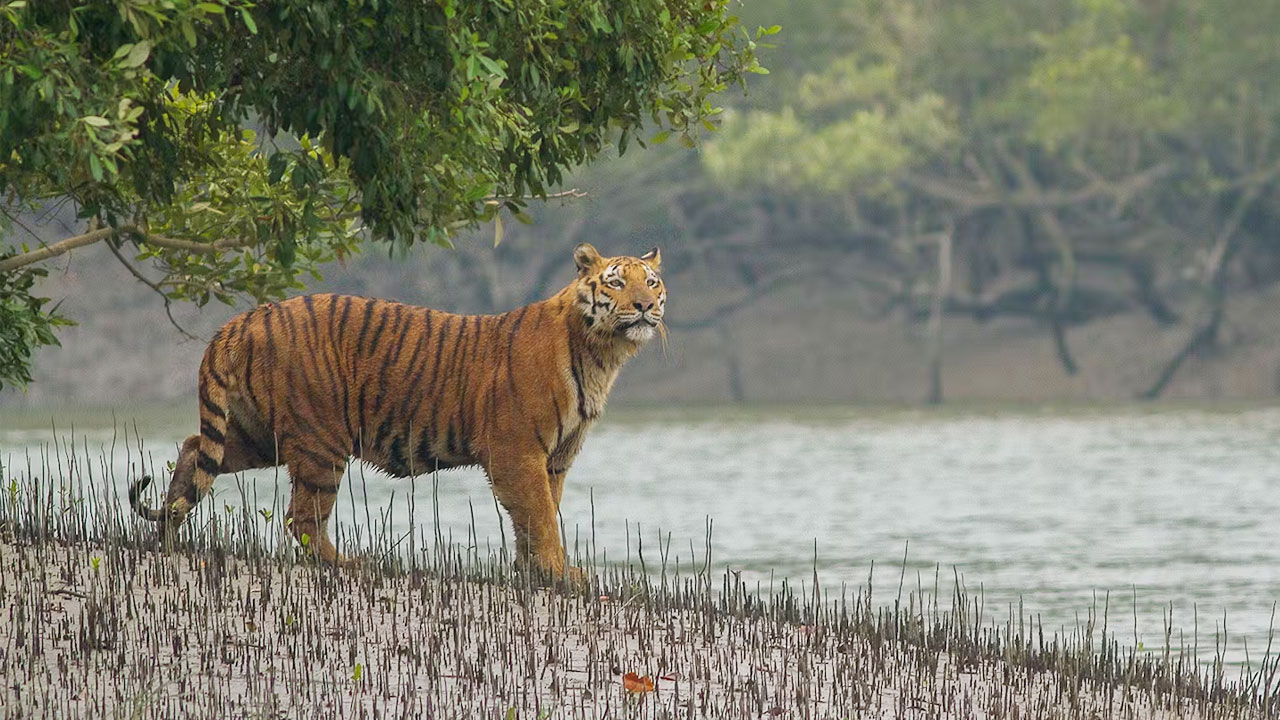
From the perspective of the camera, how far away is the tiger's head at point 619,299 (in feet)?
34.1

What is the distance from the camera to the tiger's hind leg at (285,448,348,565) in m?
10.5

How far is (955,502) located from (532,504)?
581 inches

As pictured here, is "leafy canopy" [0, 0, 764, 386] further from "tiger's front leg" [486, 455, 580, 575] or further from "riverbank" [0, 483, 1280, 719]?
"riverbank" [0, 483, 1280, 719]

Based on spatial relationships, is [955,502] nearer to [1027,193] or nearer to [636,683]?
[636,683]

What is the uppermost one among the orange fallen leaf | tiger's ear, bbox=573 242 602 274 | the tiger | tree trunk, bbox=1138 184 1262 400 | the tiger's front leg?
→ tree trunk, bbox=1138 184 1262 400

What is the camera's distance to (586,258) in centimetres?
1055

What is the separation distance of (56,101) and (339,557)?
13.7 ft

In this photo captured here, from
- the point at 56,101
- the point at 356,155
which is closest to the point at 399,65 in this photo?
the point at 356,155

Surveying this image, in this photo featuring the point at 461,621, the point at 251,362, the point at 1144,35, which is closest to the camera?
the point at 461,621

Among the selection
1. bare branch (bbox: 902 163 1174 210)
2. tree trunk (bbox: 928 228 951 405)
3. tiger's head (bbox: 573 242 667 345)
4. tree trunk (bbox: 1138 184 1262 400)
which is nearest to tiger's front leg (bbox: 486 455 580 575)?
tiger's head (bbox: 573 242 667 345)

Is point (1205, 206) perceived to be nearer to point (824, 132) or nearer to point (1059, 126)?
point (1059, 126)

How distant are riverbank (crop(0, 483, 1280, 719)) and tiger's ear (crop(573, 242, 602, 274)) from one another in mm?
1619

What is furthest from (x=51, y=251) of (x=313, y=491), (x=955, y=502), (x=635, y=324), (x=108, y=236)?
(x=955, y=502)

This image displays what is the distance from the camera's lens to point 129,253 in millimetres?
43500
